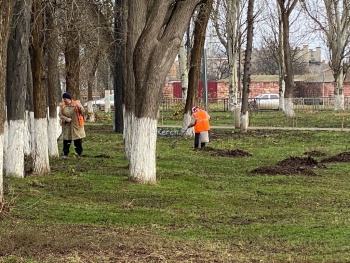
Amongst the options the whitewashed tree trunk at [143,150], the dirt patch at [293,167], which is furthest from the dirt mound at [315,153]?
the whitewashed tree trunk at [143,150]

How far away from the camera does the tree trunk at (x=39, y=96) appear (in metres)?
13.8

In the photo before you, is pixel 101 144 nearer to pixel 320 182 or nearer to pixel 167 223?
pixel 320 182

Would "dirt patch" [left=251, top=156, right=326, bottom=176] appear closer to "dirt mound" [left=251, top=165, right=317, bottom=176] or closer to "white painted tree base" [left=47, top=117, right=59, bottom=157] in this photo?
"dirt mound" [left=251, top=165, right=317, bottom=176]

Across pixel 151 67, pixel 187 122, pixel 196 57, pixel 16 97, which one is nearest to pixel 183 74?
pixel 187 122

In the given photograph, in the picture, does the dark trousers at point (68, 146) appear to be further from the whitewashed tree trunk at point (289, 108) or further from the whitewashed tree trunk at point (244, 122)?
the whitewashed tree trunk at point (289, 108)

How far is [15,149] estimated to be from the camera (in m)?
13.1

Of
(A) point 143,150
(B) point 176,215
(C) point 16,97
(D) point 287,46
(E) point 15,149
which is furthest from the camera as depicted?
(D) point 287,46

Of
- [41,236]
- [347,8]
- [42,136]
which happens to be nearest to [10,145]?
[42,136]

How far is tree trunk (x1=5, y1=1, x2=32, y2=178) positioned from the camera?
12.8 metres

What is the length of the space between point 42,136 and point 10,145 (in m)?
0.97

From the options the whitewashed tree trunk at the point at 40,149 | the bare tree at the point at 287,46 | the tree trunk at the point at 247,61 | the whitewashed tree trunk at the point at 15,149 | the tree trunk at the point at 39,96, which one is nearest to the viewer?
the whitewashed tree trunk at the point at 15,149

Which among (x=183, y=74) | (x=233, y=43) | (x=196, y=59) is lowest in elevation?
(x=183, y=74)

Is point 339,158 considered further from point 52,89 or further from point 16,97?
point 16,97

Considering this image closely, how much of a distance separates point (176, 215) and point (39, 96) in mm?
4622
